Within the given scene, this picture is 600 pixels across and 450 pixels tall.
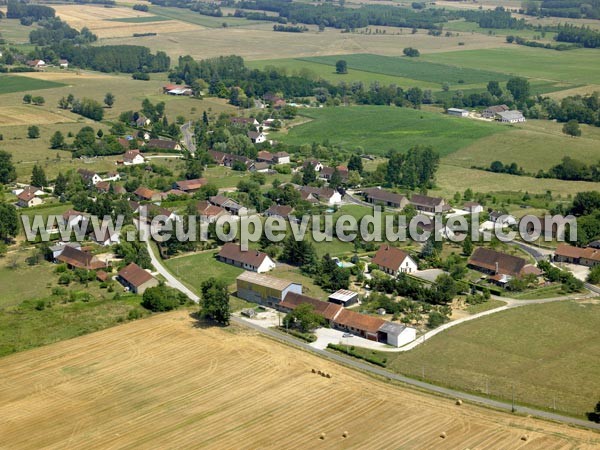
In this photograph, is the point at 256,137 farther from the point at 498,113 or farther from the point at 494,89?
the point at 494,89

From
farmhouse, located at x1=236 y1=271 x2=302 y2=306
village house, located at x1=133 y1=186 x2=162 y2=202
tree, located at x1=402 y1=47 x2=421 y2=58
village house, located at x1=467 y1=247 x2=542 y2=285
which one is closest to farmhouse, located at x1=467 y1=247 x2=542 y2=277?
village house, located at x1=467 y1=247 x2=542 y2=285

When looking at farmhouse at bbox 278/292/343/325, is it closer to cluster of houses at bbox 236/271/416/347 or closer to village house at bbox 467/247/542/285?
cluster of houses at bbox 236/271/416/347

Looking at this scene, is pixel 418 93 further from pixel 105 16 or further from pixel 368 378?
pixel 105 16

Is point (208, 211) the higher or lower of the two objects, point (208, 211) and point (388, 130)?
the lower

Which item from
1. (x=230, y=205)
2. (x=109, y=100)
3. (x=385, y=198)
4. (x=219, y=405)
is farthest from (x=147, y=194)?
(x=109, y=100)

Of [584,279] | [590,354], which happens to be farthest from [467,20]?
[590,354]
